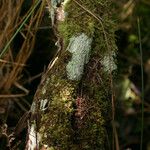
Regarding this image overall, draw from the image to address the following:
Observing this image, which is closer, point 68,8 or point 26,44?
point 68,8

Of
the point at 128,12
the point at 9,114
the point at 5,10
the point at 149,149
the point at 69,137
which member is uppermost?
the point at 5,10

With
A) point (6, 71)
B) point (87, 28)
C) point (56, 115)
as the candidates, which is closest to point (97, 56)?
point (87, 28)

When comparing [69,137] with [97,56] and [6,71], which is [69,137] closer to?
[97,56]

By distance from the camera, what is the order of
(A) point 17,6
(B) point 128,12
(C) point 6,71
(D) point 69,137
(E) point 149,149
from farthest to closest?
(B) point 128,12
(E) point 149,149
(C) point 6,71
(A) point 17,6
(D) point 69,137

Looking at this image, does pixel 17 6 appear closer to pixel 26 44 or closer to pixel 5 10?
pixel 5 10

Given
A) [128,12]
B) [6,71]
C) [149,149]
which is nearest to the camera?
[6,71]

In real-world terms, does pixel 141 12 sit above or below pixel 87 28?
below
